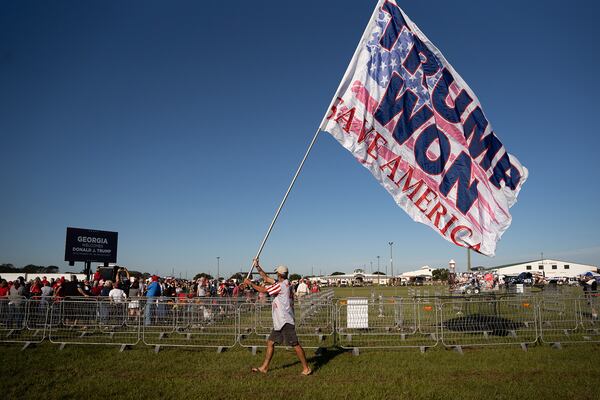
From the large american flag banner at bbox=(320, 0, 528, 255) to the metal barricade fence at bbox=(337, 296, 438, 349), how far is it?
2.73 m

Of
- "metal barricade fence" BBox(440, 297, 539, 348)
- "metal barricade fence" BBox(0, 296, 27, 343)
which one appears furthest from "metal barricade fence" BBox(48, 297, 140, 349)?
"metal barricade fence" BBox(440, 297, 539, 348)

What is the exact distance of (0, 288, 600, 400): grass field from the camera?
23.5 feet

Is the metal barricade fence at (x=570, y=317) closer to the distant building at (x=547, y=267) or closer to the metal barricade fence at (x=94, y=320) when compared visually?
the metal barricade fence at (x=94, y=320)

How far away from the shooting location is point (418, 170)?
1014 cm

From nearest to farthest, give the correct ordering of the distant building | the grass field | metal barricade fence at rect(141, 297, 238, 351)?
1. the grass field
2. metal barricade fence at rect(141, 297, 238, 351)
3. the distant building

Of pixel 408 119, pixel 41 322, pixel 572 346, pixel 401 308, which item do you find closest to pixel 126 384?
pixel 41 322

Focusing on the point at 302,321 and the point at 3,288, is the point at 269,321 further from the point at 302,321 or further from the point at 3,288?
the point at 3,288

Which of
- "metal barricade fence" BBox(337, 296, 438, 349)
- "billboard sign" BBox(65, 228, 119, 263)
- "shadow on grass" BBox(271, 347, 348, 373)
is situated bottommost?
"shadow on grass" BBox(271, 347, 348, 373)

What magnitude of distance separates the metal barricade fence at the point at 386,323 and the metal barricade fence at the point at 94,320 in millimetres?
5575

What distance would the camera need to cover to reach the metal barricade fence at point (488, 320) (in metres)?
11.5

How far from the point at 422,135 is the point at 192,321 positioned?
299 inches

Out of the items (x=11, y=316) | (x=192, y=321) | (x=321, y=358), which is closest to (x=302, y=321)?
(x=321, y=358)

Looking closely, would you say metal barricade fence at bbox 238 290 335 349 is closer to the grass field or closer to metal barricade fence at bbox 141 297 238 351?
metal barricade fence at bbox 141 297 238 351

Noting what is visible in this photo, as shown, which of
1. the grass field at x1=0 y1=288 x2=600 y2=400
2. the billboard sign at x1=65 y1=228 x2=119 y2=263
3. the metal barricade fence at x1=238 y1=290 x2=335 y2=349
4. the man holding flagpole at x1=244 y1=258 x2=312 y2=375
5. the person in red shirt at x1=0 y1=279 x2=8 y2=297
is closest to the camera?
the grass field at x1=0 y1=288 x2=600 y2=400
